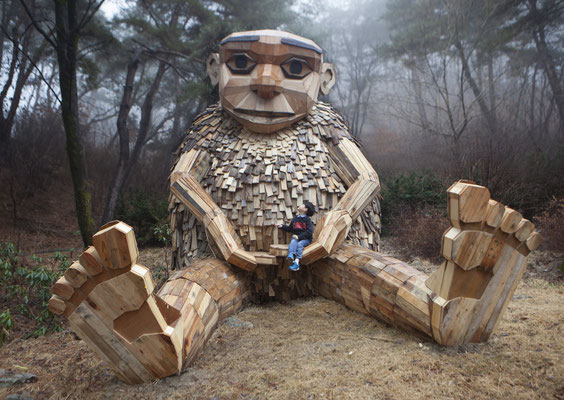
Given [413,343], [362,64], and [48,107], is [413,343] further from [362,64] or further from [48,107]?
[362,64]

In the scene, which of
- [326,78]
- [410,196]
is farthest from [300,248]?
[410,196]

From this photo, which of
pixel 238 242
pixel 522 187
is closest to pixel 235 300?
pixel 238 242

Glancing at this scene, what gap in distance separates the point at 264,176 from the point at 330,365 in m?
1.21

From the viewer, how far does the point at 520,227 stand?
153cm

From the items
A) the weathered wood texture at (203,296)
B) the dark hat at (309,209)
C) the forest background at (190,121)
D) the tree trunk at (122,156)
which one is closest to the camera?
the weathered wood texture at (203,296)

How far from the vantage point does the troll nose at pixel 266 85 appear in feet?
7.84

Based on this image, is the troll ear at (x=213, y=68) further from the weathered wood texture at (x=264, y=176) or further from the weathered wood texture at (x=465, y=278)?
the weathered wood texture at (x=465, y=278)

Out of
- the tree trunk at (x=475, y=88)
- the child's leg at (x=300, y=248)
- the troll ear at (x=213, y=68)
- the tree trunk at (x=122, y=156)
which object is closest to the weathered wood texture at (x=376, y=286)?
the child's leg at (x=300, y=248)

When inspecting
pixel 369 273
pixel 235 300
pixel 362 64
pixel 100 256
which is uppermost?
pixel 362 64

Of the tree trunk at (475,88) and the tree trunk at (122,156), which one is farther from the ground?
the tree trunk at (475,88)

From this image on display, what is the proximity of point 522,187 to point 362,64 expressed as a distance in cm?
792

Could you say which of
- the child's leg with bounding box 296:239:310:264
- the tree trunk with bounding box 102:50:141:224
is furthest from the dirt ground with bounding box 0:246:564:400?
the tree trunk with bounding box 102:50:141:224

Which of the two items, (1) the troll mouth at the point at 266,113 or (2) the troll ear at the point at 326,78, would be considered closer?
(1) the troll mouth at the point at 266,113

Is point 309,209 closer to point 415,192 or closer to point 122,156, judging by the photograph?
point 122,156
